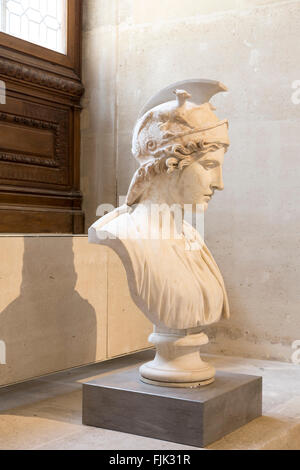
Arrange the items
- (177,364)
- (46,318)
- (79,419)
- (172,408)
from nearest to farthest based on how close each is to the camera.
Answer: (172,408), (177,364), (79,419), (46,318)

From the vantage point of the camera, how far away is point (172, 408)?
105 inches

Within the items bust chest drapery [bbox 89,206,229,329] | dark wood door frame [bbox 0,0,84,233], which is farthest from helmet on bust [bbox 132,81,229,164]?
dark wood door frame [bbox 0,0,84,233]

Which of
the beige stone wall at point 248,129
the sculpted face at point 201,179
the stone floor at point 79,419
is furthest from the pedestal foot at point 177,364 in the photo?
the beige stone wall at point 248,129

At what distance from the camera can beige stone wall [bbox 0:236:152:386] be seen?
11.1ft

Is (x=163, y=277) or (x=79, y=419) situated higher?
(x=163, y=277)

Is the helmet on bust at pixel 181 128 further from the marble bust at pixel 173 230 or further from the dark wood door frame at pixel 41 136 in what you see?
the dark wood door frame at pixel 41 136

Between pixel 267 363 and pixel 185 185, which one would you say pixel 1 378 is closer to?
pixel 185 185

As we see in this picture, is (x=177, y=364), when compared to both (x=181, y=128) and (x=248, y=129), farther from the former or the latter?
(x=248, y=129)

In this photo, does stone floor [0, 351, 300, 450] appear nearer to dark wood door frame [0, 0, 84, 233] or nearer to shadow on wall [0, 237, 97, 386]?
shadow on wall [0, 237, 97, 386]

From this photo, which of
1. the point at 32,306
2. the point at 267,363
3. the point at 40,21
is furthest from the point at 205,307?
the point at 40,21

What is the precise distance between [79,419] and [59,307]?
79 centimetres

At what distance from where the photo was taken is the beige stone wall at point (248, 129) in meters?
4.53

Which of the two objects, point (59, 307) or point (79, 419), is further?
point (59, 307)

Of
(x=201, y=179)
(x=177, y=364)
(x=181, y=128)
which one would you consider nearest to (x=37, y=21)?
(x=181, y=128)
